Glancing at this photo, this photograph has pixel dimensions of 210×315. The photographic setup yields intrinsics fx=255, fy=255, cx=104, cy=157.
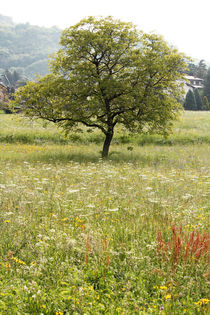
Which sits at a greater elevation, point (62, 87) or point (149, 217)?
point (62, 87)

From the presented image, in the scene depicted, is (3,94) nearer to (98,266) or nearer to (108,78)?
(108,78)

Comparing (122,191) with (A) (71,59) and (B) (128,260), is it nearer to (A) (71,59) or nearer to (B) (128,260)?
(B) (128,260)

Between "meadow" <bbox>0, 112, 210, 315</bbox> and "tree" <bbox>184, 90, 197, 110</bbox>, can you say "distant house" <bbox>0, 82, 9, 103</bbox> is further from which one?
"meadow" <bbox>0, 112, 210, 315</bbox>

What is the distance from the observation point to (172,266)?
3.84 metres

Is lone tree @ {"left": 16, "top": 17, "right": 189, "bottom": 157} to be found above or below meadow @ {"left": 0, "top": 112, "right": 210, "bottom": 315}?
above

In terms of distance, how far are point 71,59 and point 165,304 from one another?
1635cm

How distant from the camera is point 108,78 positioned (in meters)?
16.9

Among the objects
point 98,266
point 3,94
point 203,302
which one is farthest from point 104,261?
point 3,94

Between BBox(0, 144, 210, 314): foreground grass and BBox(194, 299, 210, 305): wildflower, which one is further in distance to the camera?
BBox(0, 144, 210, 314): foreground grass

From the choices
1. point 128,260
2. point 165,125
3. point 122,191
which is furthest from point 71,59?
point 128,260

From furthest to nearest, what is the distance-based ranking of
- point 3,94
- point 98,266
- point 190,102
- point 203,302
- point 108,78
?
point 190,102
point 3,94
point 108,78
point 98,266
point 203,302

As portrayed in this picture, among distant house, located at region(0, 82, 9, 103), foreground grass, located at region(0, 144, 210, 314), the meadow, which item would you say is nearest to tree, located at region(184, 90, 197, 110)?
distant house, located at region(0, 82, 9, 103)

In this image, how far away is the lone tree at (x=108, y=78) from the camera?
54.3 feet

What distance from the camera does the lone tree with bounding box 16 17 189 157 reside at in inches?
652
